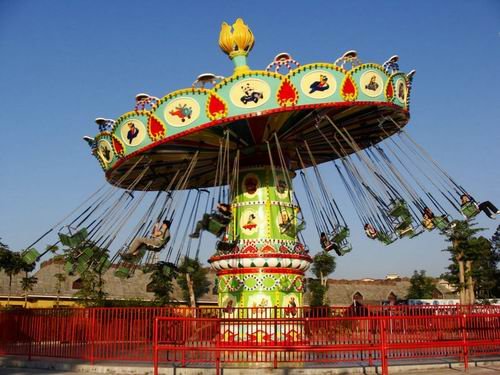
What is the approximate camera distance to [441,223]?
596 inches

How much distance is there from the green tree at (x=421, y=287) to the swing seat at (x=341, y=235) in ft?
108

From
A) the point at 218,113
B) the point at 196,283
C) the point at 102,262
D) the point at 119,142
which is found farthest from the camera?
the point at 196,283

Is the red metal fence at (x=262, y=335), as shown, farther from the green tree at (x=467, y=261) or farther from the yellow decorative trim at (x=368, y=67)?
the green tree at (x=467, y=261)

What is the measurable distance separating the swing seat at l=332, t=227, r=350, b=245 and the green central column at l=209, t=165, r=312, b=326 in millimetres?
1103

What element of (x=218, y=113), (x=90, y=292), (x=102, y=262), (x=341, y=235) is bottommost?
(x=90, y=292)

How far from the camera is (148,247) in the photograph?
14930mm

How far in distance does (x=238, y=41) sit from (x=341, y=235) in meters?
6.22

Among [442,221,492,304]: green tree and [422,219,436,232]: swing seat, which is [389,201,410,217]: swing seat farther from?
[442,221,492,304]: green tree

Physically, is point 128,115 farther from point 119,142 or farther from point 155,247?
point 155,247

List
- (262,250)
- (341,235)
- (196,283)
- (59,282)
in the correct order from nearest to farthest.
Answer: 1. (341,235)
2. (262,250)
3. (59,282)
4. (196,283)

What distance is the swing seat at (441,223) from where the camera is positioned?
1514 cm

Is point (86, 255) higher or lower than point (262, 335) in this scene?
higher

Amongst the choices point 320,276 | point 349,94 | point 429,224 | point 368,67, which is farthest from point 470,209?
point 320,276

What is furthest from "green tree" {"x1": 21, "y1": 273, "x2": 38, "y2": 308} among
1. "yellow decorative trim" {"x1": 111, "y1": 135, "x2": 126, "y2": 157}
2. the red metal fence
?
"yellow decorative trim" {"x1": 111, "y1": 135, "x2": 126, "y2": 157}
